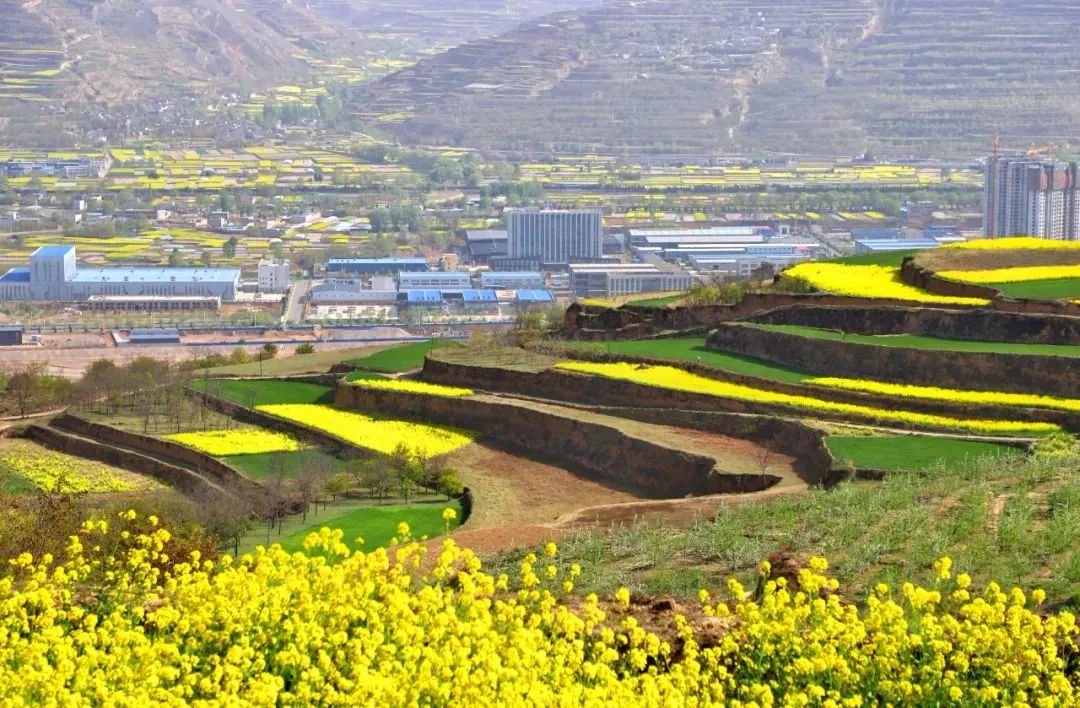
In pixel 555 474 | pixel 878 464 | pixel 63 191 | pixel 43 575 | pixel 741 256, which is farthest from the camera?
pixel 63 191

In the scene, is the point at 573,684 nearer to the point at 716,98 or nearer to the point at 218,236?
the point at 218,236

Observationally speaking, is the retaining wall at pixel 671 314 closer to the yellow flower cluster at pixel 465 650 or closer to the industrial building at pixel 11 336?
the yellow flower cluster at pixel 465 650

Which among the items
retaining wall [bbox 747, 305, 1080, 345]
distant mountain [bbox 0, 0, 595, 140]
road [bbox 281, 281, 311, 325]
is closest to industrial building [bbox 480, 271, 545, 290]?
road [bbox 281, 281, 311, 325]

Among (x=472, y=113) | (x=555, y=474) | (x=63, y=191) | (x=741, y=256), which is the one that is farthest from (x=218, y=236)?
(x=555, y=474)

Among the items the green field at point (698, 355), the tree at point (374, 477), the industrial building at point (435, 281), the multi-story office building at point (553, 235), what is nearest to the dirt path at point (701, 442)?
the green field at point (698, 355)

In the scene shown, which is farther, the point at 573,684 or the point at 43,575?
the point at 43,575

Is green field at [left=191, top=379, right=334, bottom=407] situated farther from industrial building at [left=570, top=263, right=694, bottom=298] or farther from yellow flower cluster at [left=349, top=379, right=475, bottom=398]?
industrial building at [left=570, top=263, right=694, bottom=298]
